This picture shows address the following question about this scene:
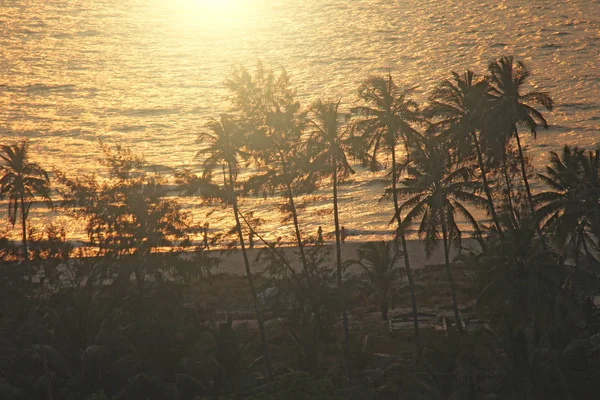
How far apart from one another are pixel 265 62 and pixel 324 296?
113146 millimetres

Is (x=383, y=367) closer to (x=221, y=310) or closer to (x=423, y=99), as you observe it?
(x=221, y=310)

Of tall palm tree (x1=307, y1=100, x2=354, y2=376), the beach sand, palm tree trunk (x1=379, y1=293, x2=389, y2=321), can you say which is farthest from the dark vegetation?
the beach sand

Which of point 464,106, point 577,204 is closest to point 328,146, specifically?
point 464,106

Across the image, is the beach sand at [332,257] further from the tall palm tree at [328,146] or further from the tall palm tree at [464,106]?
the tall palm tree at [328,146]

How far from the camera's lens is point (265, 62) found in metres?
166

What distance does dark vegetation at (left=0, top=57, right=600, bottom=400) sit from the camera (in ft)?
143

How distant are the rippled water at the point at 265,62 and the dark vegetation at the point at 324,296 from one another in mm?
34394

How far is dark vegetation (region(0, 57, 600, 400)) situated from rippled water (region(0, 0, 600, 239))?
34.4 m

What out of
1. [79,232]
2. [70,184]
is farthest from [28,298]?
[79,232]

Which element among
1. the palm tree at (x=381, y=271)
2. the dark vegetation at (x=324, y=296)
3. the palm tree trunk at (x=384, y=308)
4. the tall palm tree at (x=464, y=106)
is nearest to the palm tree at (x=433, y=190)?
the dark vegetation at (x=324, y=296)

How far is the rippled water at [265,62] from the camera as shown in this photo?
119812 mm

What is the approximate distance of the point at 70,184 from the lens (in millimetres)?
57281

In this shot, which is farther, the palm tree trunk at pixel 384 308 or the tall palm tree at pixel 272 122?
the palm tree trunk at pixel 384 308

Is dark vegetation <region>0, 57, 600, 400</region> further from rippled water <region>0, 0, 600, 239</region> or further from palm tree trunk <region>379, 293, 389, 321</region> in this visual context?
rippled water <region>0, 0, 600, 239</region>
